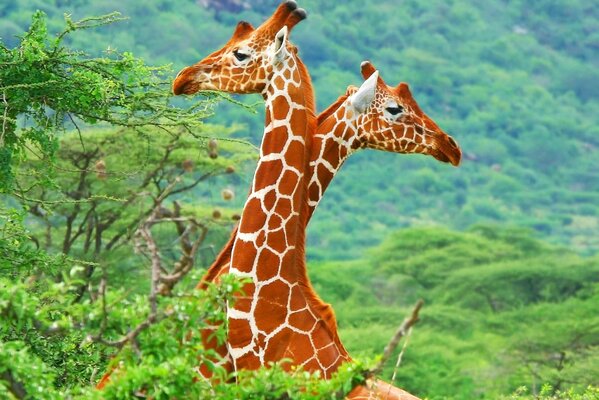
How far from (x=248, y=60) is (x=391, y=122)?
2.90ft

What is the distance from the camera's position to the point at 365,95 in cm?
1016

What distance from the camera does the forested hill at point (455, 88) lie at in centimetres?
8750

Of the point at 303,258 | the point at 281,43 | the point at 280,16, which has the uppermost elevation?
the point at 280,16

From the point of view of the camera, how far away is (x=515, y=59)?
377 ft

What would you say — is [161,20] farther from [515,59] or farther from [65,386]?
[65,386]

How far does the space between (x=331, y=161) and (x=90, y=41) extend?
2425 inches

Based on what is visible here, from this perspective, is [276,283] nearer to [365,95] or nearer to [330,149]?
[330,149]

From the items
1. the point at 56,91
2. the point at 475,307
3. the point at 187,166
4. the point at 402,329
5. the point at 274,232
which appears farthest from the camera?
the point at 475,307

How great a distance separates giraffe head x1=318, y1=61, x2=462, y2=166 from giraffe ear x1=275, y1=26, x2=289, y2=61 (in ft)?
1.50

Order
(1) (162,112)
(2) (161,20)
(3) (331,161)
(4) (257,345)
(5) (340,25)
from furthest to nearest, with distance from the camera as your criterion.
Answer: (5) (340,25) → (2) (161,20) → (1) (162,112) → (3) (331,161) → (4) (257,345)

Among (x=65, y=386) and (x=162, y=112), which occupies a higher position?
(x=162, y=112)

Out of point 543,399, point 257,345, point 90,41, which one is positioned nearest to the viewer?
point 257,345

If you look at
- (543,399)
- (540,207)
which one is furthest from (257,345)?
(540,207)

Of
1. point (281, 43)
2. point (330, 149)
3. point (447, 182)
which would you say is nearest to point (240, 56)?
point (281, 43)
